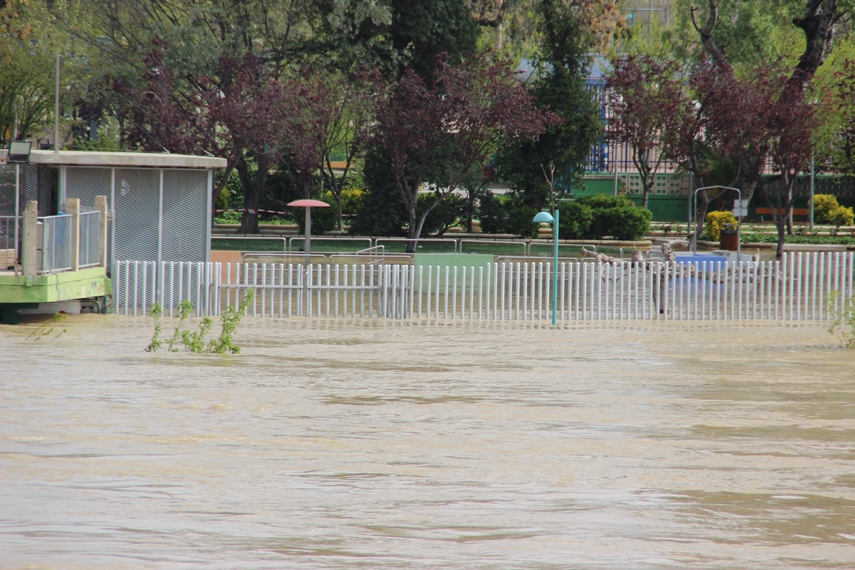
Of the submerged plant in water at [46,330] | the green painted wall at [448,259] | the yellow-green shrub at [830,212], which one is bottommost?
the submerged plant in water at [46,330]

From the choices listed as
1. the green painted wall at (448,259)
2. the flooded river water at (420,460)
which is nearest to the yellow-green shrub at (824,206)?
the green painted wall at (448,259)

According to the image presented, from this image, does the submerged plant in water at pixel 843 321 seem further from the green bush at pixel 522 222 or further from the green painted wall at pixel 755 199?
the green painted wall at pixel 755 199

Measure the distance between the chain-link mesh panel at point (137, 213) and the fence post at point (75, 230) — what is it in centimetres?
194

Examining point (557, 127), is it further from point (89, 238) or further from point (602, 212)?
point (89, 238)

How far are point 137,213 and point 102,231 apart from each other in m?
1.37

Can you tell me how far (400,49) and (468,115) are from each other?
5942 millimetres

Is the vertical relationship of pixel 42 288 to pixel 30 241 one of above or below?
below

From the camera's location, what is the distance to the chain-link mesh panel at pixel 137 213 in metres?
→ 19.4

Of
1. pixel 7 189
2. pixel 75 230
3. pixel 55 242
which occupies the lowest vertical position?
pixel 55 242

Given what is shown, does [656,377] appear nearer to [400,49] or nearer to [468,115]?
[468,115]

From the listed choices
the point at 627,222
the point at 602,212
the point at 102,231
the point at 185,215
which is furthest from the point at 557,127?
the point at 102,231

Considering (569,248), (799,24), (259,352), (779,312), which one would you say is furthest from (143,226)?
(799,24)

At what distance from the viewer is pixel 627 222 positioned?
136 feet

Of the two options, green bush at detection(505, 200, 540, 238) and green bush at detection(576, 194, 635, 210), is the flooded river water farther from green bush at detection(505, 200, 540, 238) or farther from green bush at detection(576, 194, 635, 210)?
green bush at detection(576, 194, 635, 210)
